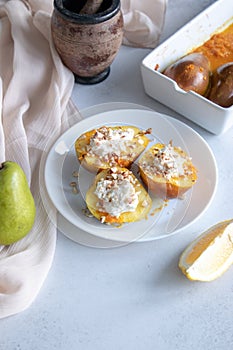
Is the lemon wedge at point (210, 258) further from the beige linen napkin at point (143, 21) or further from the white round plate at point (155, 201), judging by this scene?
the beige linen napkin at point (143, 21)

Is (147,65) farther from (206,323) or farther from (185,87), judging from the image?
(206,323)

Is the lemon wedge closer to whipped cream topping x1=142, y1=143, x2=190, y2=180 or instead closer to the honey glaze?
whipped cream topping x1=142, y1=143, x2=190, y2=180

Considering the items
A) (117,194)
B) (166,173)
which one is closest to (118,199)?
(117,194)

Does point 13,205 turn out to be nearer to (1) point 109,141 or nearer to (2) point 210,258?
(1) point 109,141

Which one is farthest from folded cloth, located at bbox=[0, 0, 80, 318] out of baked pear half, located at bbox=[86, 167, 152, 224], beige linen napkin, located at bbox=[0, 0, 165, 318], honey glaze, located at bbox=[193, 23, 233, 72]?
honey glaze, located at bbox=[193, 23, 233, 72]

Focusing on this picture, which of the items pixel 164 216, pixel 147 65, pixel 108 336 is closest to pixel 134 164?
pixel 164 216
